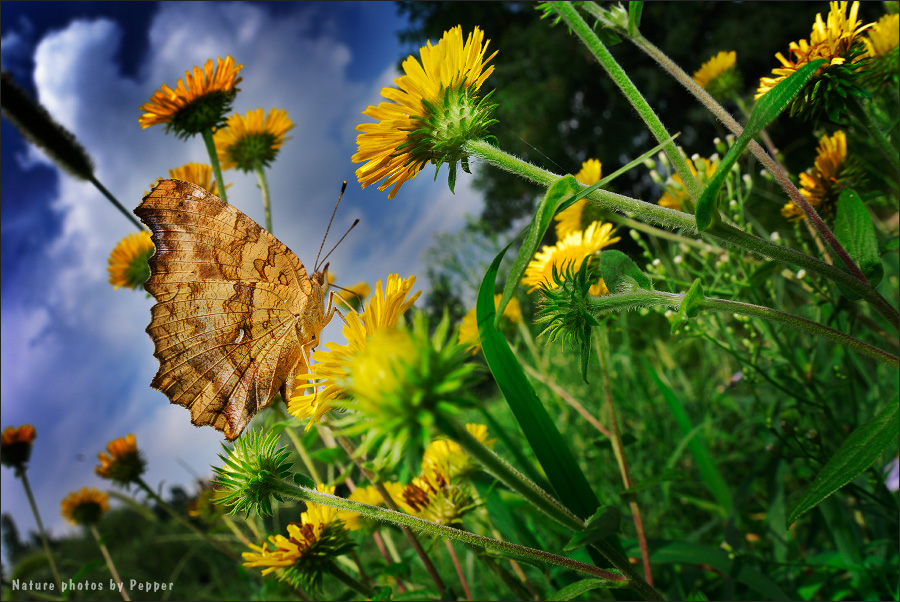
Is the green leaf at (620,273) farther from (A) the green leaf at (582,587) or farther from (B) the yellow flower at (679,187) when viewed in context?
(B) the yellow flower at (679,187)

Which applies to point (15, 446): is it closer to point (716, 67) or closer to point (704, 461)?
point (704, 461)

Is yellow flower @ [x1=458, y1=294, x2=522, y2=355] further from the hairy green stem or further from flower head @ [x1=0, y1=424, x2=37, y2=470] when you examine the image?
flower head @ [x1=0, y1=424, x2=37, y2=470]

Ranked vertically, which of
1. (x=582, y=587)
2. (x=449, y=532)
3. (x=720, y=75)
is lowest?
(x=582, y=587)

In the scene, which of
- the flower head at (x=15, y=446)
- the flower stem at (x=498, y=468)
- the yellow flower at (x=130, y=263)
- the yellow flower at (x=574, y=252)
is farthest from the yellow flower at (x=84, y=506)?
the flower stem at (x=498, y=468)

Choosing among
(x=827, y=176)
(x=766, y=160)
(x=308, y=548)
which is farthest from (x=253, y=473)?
(x=827, y=176)

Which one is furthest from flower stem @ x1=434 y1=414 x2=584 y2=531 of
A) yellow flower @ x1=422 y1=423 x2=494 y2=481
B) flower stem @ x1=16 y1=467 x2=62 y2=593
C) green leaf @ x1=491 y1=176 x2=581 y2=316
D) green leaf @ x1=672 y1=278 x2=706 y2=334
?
flower stem @ x1=16 y1=467 x2=62 y2=593

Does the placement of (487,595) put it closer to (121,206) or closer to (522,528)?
(522,528)
